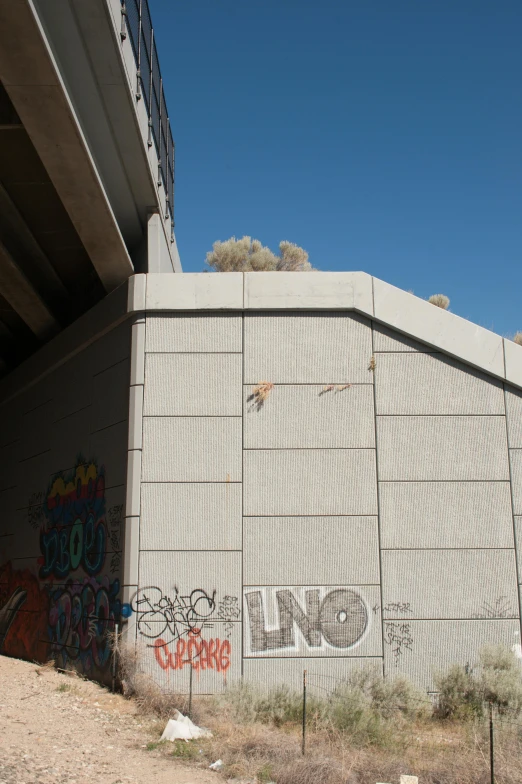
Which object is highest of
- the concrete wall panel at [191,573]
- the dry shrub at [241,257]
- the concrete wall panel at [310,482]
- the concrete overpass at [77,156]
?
the dry shrub at [241,257]

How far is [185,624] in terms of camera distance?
1092 centimetres

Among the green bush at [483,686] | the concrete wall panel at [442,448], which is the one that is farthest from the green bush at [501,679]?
the concrete wall panel at [442,448]

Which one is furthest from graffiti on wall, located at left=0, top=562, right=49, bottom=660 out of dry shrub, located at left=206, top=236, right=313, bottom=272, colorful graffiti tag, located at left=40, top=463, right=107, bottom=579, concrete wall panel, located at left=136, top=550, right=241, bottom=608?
dry shrub, located at left=206, top=236, right=313, bottom=272

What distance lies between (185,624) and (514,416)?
599 centimetres

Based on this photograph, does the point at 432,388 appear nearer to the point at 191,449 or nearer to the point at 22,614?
the point at 191,449

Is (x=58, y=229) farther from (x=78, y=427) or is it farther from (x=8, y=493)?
(x=8, y=493)

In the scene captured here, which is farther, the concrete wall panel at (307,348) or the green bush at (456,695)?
the concrete wall panel at (307,348)

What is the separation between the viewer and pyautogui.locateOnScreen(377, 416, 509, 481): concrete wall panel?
1147 centimetres

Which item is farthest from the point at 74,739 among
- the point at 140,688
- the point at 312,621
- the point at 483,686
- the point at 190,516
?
the point at 483,686

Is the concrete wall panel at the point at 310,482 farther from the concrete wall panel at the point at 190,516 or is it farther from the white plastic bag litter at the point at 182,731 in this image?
the white plastic bag litter at the point at 182,731

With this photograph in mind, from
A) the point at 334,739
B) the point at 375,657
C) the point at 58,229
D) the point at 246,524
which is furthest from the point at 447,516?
the point at 58,229

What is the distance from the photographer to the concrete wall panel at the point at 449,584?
10.9 metres

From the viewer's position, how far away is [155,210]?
550 inches

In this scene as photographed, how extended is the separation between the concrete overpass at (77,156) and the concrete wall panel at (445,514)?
20.0 ft
